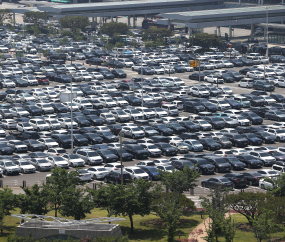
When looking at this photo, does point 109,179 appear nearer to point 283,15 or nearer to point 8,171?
point 8,171

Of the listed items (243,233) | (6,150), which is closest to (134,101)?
(6,150)

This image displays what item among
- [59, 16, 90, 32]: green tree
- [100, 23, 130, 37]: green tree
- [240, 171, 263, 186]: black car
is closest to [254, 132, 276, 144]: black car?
[240, 171, 263, 186]: black car

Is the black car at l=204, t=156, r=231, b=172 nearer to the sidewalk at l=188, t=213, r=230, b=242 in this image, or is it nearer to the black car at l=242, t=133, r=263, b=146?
the black car at l=242, t=133, r=263, b=146

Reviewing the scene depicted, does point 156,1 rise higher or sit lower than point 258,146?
higher

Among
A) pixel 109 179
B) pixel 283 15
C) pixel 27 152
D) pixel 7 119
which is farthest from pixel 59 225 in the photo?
pixel 283 15

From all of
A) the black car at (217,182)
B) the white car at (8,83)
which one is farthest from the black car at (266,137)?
the white car at (8,83)
